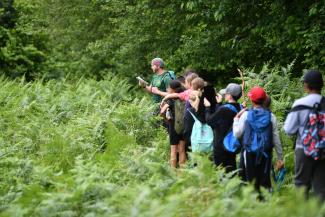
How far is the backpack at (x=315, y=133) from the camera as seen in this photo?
7.64 meters

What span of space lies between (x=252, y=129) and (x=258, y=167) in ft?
1.67

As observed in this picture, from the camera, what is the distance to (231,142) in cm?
A: 891

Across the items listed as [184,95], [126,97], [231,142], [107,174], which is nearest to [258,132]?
[231,142]

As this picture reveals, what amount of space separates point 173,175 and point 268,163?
4.04 feet

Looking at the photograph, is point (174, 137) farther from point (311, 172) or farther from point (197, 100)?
point (311, 172)

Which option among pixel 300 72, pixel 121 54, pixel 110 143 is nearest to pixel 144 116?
pixel 110 143

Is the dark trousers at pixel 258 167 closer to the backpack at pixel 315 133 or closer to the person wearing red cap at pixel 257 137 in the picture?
the person wearing red cap at pixel 257 137

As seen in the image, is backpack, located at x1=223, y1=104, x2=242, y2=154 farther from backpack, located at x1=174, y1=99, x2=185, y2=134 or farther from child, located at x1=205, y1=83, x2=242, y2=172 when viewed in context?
backpack, located at x1=174, y1=99, x2=185, y2=134

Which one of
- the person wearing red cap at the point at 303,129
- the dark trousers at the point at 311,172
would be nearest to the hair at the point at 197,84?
the person wearing red cap at the point at 303,129

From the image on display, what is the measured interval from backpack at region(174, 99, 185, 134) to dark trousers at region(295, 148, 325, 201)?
11.1ft

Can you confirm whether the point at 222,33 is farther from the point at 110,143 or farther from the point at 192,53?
the point at 110,143

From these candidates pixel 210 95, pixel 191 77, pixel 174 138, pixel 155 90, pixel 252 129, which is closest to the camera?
pixel 252 129

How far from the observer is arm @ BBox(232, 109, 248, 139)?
8.45m

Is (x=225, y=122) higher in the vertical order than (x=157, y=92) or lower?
lower
